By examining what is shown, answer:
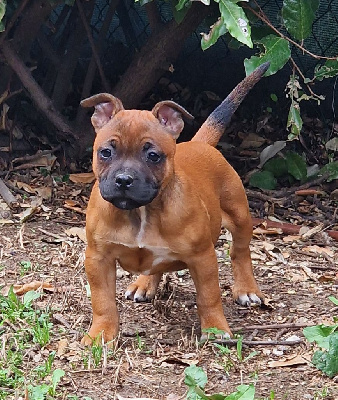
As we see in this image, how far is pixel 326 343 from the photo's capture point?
3418mm

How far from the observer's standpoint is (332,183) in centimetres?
687

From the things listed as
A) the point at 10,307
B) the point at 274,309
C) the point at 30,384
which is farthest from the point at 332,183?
the point at 30,384

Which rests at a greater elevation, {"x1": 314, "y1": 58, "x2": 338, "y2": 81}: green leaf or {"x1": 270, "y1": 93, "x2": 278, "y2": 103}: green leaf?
{"x1": 314, "y1": 58, "x2": 338, "y2": 81}: green leaf

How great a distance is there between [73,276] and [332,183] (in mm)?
2829

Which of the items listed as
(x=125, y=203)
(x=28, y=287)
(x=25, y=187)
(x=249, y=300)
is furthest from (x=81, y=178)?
(x=125, y=203)

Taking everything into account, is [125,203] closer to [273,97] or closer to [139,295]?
[139,295]

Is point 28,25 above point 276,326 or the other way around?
above

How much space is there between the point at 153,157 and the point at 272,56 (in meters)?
1.53

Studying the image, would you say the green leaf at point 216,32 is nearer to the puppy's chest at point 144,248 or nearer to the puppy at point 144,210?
the puppy at point 144,210

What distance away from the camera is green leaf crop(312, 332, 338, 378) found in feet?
11.0

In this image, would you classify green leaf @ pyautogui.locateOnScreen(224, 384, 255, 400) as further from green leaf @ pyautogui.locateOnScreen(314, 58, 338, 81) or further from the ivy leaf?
the ivy leaf

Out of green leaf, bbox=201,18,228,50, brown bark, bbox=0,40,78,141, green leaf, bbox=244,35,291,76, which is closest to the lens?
green leaf, bbox=201,18,228,50

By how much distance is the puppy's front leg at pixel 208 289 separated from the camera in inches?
156

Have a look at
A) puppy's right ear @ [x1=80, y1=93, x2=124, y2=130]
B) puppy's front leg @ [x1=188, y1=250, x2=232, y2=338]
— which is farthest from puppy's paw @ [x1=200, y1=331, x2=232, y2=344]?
puppy's right ear @ [x1=80, y1=93, x2=124, y2=130]
